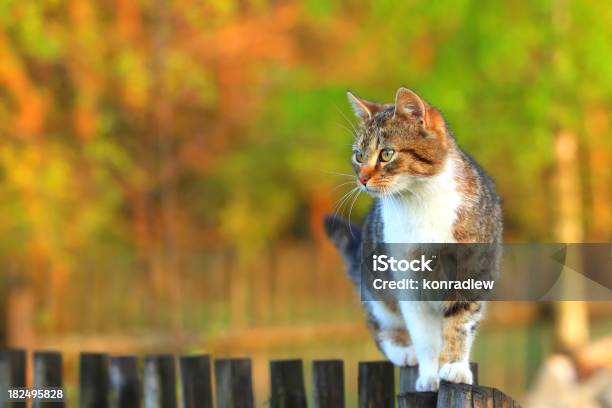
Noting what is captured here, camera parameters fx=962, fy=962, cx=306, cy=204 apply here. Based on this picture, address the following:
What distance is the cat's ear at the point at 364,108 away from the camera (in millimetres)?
3754

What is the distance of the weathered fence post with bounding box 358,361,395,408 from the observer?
3637mm

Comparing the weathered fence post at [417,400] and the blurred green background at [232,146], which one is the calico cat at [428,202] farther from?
the blurred green background at [232,146]

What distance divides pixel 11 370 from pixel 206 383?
112cm

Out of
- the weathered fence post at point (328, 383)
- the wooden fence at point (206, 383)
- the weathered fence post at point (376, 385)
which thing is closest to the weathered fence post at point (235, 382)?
the wooden fence at point (206, 383)

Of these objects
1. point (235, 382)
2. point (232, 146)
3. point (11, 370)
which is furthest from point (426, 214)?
point (232, 146)

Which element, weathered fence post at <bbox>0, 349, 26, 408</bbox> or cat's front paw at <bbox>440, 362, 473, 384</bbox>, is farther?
weathered fence post at <bbox>0, 349, 26, 408</bbox>

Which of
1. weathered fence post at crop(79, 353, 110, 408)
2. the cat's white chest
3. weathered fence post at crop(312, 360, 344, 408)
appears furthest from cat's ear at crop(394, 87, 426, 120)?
weathered fence post at crop(79, 353, 110, 408)

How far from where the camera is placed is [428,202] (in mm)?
3496

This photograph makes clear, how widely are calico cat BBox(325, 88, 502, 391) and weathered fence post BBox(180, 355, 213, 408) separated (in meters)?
0.89

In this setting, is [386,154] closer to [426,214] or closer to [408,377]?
[426,214]

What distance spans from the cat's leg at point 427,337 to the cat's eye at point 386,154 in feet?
1.74

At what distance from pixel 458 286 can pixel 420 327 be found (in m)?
0.23

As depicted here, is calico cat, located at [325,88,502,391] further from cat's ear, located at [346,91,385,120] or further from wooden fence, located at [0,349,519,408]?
wooden fence, located at [0,349,519,408]

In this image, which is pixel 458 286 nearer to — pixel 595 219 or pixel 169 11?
pixel 169 11
